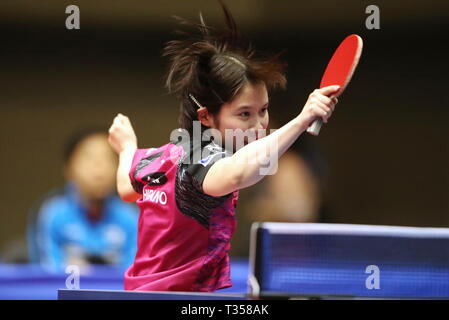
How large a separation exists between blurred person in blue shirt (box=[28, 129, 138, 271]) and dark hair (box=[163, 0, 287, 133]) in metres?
2.90

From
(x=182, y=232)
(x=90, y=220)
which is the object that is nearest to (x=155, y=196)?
(x=182, y=232)

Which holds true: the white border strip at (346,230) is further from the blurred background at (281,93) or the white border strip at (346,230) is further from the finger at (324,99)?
the blurred background at (281,93)

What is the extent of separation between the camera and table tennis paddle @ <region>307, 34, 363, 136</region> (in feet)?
7.52

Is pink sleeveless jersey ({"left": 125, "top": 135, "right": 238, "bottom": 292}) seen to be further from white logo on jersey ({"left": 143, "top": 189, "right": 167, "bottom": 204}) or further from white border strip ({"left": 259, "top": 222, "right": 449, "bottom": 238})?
white border strip ({"left": 259, "top": 222, "right": 449, "bottom": 238})

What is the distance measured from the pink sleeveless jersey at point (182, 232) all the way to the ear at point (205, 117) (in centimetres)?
10

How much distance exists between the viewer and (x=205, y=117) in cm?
268

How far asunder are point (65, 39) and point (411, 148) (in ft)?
13.9

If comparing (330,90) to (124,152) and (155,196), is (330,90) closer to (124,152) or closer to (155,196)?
(155,196)

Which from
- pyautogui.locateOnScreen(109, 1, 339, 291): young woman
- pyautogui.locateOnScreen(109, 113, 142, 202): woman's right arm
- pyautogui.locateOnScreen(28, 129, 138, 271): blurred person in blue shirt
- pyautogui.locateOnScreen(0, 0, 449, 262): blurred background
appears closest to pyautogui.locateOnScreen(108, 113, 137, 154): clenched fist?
pyautogui.locateOnScreen(109, 113, 142, 202): woman's right arm

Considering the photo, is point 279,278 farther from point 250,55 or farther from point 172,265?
point 250,55

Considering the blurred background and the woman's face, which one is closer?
the woman's face

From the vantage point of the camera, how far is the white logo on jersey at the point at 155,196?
8.75 feet

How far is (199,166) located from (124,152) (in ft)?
2.31

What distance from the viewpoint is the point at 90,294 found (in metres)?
2.49
